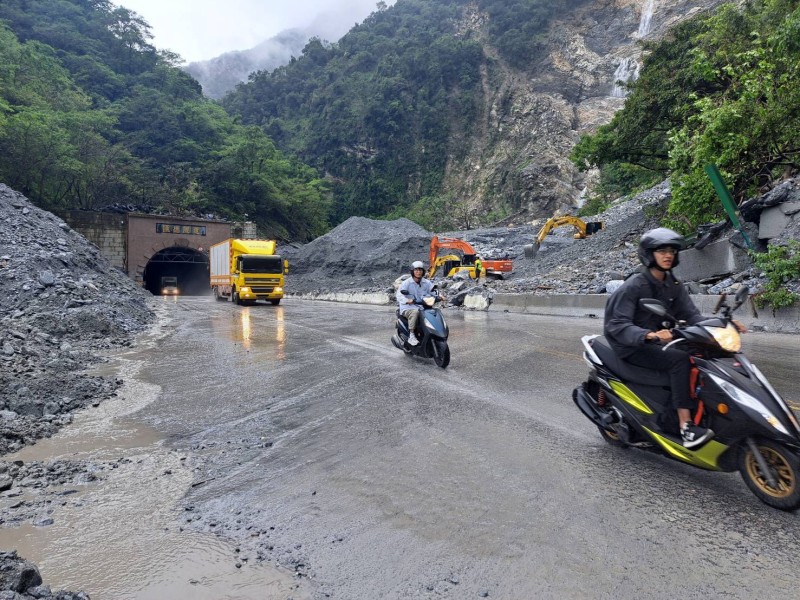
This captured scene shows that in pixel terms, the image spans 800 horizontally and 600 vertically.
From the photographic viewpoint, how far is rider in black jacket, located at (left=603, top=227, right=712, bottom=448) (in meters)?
3.69

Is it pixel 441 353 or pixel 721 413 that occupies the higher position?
pixel 721 413

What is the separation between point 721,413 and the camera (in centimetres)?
340

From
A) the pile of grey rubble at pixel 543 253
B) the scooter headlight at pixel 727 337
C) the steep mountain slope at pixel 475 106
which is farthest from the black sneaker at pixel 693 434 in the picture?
the steep mountain slope at pixel 475 106

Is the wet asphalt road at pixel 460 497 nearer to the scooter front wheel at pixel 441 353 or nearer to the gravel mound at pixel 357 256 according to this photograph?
the scooter front wheel at pixel 441 353

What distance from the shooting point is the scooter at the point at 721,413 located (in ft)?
10.4

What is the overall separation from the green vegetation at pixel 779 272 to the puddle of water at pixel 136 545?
520 inches

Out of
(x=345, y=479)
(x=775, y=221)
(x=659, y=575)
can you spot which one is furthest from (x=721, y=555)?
(x=775, y=221)

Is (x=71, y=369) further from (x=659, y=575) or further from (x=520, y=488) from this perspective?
(x=659, y=575)

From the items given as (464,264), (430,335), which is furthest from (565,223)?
(430,335)

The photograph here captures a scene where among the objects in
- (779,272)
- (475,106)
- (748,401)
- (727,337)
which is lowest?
(748,401)

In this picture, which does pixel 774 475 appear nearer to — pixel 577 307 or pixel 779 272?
pixel 779 272

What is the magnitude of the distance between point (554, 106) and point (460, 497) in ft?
279

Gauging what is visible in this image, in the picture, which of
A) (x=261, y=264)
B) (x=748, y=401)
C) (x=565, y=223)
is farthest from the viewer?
(x=565, y=223)

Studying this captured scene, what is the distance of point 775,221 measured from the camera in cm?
1502
